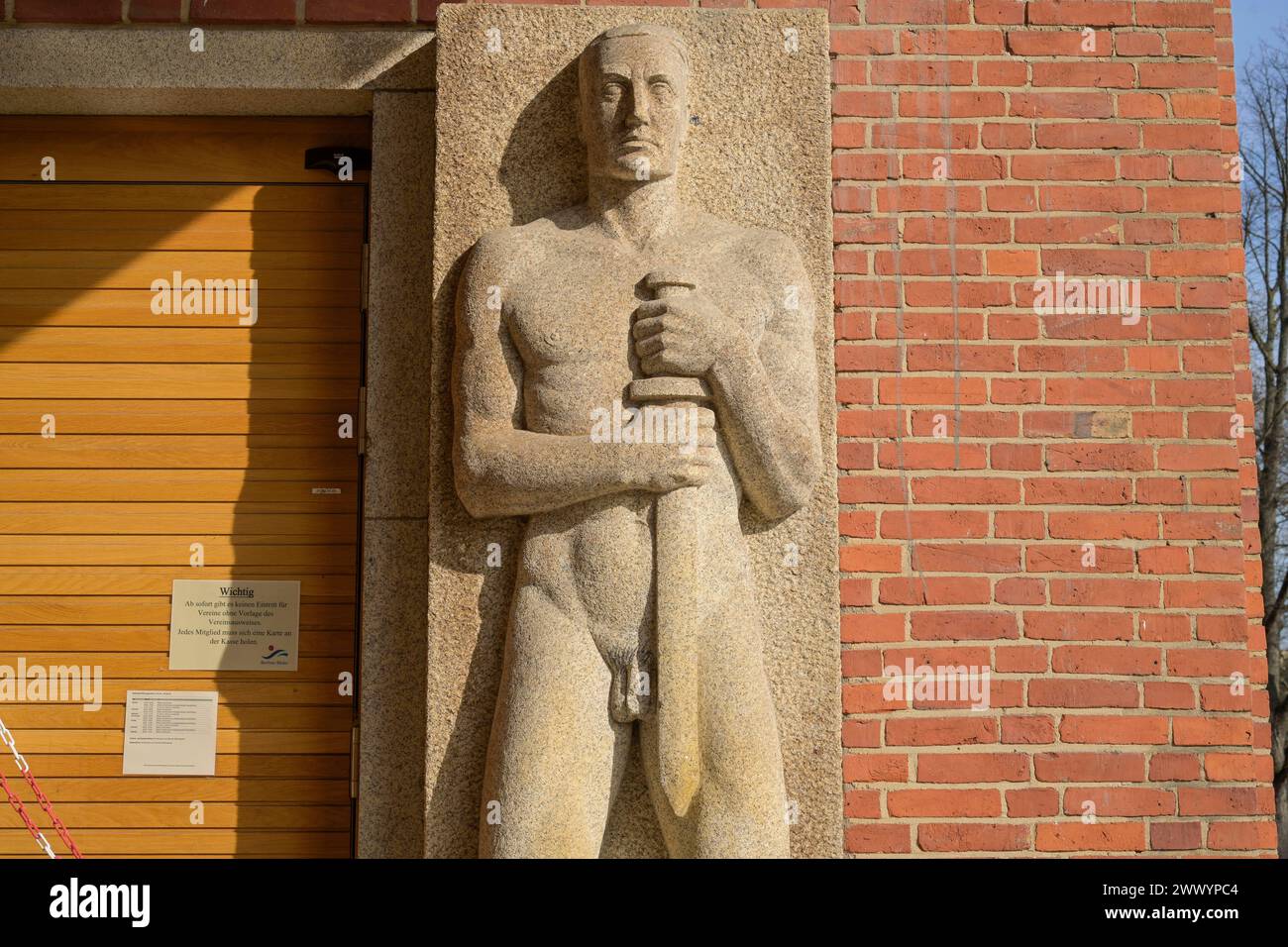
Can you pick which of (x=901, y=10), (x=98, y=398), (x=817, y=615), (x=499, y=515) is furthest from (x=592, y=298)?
(x=98, y=398)

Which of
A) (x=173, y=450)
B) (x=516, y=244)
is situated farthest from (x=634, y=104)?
(x=173, y=450)

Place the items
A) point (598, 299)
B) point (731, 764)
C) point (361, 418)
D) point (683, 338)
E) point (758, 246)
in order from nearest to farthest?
point (731, 764) < point (683, 338) < point (598, 299) < point (758, 246) < point (361, 418)

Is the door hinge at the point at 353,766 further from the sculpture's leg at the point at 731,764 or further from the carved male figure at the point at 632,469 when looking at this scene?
the sculpture's leg at the point at 731,764

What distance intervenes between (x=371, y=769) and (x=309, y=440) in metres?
1.08

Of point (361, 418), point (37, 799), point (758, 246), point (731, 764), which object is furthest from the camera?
point (361, 418)

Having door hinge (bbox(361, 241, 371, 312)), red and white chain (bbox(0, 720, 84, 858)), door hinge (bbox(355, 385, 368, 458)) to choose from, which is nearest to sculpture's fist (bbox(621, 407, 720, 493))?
door hinge (bbox(355, 385, 368, 458))

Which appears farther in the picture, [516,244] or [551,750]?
[516,244]

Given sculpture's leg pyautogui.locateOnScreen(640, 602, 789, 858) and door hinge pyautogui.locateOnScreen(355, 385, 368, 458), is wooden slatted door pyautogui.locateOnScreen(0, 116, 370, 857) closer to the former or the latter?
door hinge pyautogui.locateOnScreen(355, 385, 368, 458)

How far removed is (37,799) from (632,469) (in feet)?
7.12

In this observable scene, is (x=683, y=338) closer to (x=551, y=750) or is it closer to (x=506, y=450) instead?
(x=506, y=450)

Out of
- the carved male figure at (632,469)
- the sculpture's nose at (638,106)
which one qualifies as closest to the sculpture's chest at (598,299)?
the carved male figure at (632,469)

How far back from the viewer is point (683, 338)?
371 centimetres

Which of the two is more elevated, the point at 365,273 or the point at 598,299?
the point at 365,273

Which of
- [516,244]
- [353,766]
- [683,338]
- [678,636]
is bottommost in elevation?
[353,766]
